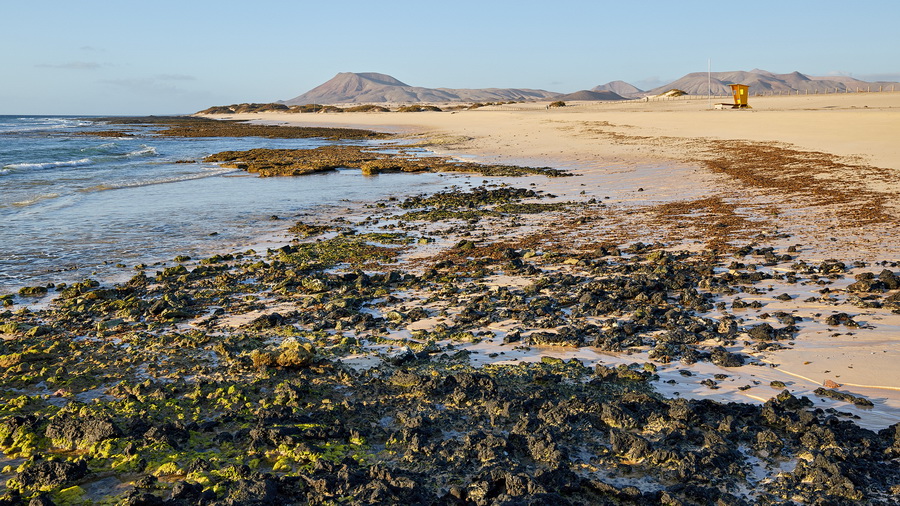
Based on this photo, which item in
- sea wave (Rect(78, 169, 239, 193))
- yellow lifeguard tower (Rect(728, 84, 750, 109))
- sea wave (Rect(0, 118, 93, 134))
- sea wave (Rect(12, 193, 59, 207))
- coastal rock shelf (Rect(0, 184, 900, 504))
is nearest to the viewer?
coastal rock shelf (Rect(0, 184, 900, 504))

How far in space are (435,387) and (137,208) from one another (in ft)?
43.5

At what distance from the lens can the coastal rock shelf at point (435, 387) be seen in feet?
12.9

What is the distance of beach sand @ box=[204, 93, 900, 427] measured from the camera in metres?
5.50

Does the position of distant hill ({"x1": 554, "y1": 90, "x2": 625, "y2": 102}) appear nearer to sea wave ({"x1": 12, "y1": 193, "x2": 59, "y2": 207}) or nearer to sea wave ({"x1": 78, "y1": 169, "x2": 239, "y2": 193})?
sea wave ({"x1": 78, "y1": 169, "x2": 239, "y2": 193})

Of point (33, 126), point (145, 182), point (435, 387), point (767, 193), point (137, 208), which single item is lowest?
point (435, 387)

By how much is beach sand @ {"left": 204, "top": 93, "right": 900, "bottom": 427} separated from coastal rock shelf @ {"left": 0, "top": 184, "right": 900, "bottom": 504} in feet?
0.74

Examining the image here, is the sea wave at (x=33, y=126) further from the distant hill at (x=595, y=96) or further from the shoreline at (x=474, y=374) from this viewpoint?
the distant hill at (x=595, y=96)

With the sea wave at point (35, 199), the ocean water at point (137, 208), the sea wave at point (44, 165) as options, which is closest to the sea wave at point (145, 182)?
the ocean water at point (137, 208)

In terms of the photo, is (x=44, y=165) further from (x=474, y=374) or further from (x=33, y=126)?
(x=33, y=126)

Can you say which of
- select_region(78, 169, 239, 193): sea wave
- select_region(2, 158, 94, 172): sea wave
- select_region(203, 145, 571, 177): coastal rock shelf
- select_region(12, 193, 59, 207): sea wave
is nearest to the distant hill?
select_region(203, 145, 571, 177): coastal rock shelf

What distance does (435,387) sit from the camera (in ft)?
17.1

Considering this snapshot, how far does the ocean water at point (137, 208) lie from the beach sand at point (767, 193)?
6347mm

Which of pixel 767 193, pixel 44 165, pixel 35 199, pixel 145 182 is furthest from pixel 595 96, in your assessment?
pixel 35 199

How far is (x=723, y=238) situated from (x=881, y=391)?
18.1 ft
